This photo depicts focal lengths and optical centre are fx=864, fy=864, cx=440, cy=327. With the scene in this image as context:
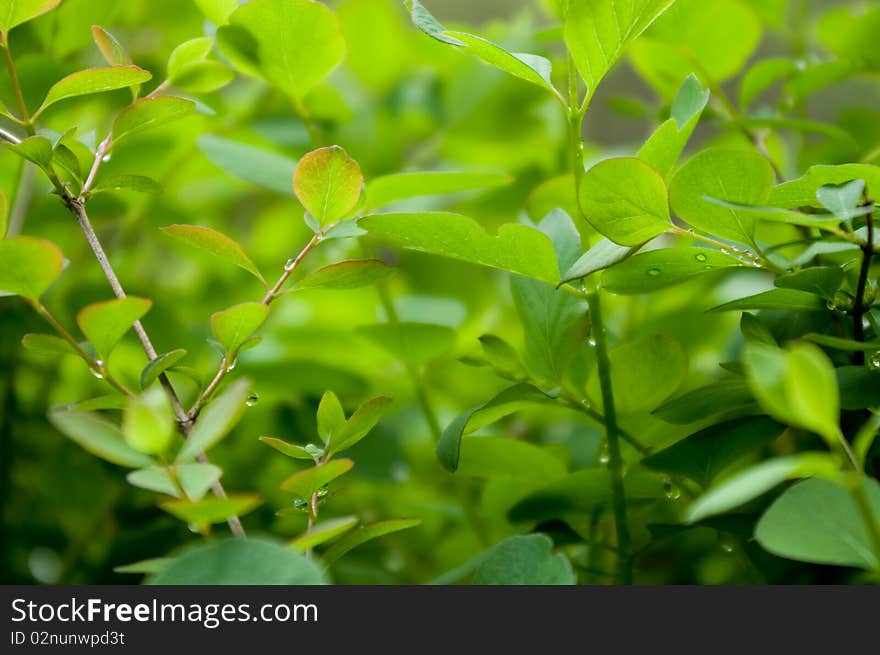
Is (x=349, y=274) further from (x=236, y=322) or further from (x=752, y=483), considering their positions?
(x=752, y=483)

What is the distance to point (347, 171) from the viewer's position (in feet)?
1.12

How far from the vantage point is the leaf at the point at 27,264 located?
0.95 ft

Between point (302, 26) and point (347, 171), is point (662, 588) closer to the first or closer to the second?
point (347, 171)

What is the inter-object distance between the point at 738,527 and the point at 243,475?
1.26ft

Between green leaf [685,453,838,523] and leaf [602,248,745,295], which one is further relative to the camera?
leaf [602,248,745,295]

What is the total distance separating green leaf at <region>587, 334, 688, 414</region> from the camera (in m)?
0.39

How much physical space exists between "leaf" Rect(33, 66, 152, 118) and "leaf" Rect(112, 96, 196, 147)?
0.04ft

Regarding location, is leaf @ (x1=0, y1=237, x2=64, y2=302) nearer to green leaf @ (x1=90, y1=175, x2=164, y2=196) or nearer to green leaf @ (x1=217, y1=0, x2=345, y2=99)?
green leaf @ (x1=90, y1=175, x2=164, y2=196)

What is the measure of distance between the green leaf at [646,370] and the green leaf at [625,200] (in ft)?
0.25

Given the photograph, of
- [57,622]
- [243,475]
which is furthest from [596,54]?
[243,475]

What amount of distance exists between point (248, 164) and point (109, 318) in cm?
22

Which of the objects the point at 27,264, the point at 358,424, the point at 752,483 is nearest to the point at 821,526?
the point at 752,483

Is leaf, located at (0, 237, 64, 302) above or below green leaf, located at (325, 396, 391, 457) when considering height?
above

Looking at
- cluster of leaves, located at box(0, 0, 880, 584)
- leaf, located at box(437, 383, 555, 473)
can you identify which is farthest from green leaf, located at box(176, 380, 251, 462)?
leaf, located at box(437, 383, 555, 473)
